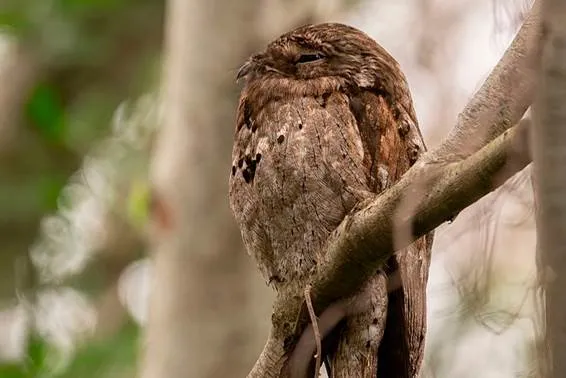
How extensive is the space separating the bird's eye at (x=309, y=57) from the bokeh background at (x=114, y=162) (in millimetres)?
835

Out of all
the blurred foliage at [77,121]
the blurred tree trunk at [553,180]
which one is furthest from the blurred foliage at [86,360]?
the blurred tree trunk at [553,180]

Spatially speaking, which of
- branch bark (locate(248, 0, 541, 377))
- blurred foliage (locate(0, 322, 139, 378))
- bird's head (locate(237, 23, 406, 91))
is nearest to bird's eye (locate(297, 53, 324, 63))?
bird's head (locate(237, 23, 406, 91))

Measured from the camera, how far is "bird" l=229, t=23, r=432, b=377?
8.68ft

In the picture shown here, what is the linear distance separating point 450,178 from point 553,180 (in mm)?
832

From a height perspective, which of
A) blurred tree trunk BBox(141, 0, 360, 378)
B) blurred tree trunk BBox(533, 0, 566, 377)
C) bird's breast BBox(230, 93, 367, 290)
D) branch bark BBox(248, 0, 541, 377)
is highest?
blurred tree trunk BBox(141, 0, 360, 378)

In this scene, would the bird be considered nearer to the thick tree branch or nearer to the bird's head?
the bird's head

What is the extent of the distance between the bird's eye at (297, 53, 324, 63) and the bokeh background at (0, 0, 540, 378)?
83cm

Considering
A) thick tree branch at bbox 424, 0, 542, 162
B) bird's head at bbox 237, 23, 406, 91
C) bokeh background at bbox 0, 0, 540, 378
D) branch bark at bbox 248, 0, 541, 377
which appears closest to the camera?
branch bark at bbox 248, 0, 541, 377

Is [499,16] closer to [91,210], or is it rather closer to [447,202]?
[447,202]

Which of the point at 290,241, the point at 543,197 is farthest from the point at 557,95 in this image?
the point at 290,241

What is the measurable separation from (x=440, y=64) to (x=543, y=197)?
2.84m

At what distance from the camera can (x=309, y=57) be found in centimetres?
299

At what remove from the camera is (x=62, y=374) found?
526cm

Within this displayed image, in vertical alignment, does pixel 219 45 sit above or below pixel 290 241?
above
